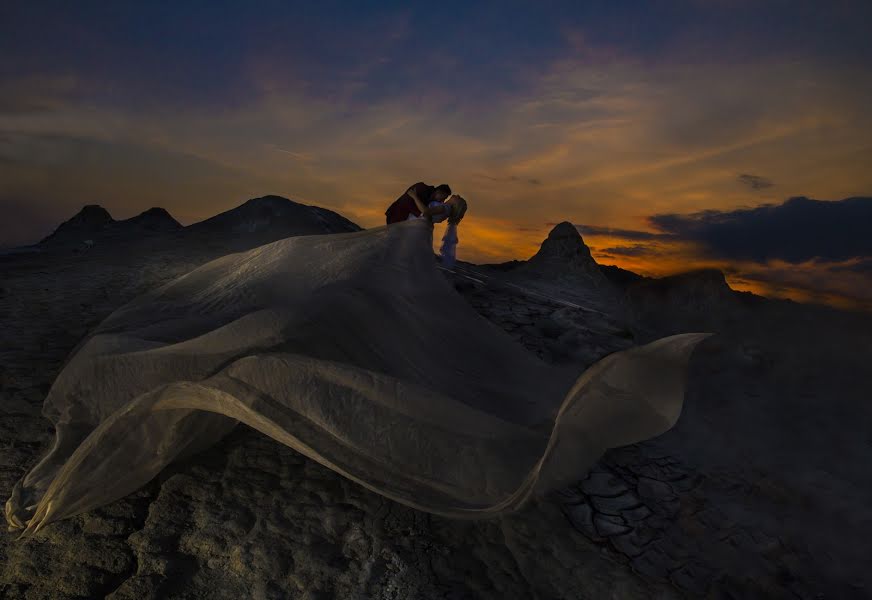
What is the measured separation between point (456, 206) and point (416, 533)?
3.03 m

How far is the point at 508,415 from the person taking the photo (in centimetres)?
188

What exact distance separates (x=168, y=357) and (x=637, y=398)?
4.56 ft

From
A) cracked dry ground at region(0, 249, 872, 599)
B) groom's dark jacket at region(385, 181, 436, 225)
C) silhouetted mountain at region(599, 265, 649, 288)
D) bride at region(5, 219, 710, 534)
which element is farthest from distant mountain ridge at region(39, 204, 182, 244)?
silhouetted mountain at region(599, 265, 649, 288)

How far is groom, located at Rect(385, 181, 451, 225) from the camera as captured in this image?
406cm

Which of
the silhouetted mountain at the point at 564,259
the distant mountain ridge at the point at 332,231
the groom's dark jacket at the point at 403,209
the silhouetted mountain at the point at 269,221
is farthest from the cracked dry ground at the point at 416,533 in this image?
the silhouetted mountain at the point at 564,259

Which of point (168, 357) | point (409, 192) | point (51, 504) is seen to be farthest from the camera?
point (409, 192)

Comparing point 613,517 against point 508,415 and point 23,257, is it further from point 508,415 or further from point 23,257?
point 23,257

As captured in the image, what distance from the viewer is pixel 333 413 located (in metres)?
1.40

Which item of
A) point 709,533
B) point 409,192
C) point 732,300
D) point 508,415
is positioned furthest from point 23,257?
point 732,300

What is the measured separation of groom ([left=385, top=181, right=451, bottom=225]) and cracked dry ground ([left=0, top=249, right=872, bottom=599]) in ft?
7.78

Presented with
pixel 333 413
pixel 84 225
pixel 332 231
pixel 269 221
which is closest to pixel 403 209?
pixel 332 231

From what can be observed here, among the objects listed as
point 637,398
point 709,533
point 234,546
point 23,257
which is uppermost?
point 23,257

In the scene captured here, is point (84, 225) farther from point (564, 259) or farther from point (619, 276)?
point (619, 276)

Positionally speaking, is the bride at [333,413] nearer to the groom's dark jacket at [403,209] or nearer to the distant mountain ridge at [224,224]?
the groom's dark jacket at [403,209]
